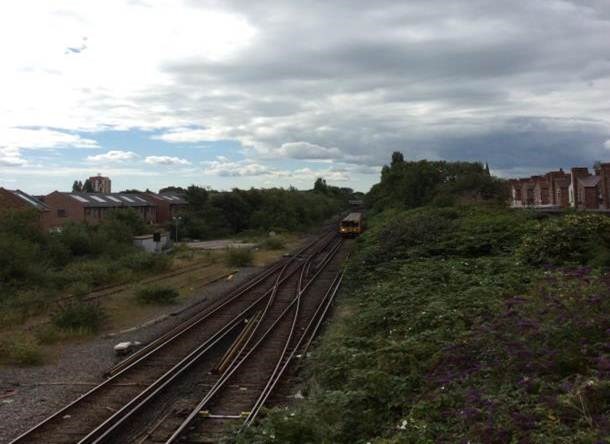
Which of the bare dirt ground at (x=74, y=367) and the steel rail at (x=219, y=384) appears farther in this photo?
the bare dirt ground at (x=74, y=367)

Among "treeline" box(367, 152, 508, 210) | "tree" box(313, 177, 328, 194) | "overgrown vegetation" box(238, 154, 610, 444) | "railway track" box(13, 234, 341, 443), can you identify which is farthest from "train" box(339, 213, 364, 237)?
"tree" box(313, 177, 328, 194)

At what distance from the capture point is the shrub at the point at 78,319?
17.3 m

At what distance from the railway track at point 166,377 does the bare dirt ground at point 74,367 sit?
1.73 ft

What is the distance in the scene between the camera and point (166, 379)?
11.8m

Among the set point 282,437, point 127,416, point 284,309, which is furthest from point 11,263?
point 282,437

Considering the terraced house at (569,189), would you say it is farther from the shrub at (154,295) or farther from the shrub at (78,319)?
the shrub at (78,319)

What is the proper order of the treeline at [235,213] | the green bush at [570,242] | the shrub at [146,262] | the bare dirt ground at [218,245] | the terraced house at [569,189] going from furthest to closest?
the treeline at [235,213], the bare dirt ground at [218,245], the terraced house at [569,189], the shrub at [146,262], the green bush at [570,242]

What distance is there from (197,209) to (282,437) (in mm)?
70381

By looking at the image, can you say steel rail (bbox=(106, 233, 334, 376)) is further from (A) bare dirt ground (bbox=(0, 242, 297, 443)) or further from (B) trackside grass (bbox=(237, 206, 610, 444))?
(B) trackside grass (bbox=(237, 206, 610, 444))

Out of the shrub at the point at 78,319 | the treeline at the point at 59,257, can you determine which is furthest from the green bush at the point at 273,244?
the shrub at the point at 78,319

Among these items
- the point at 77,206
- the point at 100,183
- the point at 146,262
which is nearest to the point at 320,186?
the point at 100,183

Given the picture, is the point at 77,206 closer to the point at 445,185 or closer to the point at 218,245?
the point at 218,245

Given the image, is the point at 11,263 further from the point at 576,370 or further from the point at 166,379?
the point at 576,370

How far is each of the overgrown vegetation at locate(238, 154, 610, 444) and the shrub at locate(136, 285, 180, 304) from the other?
1106 centimetres
